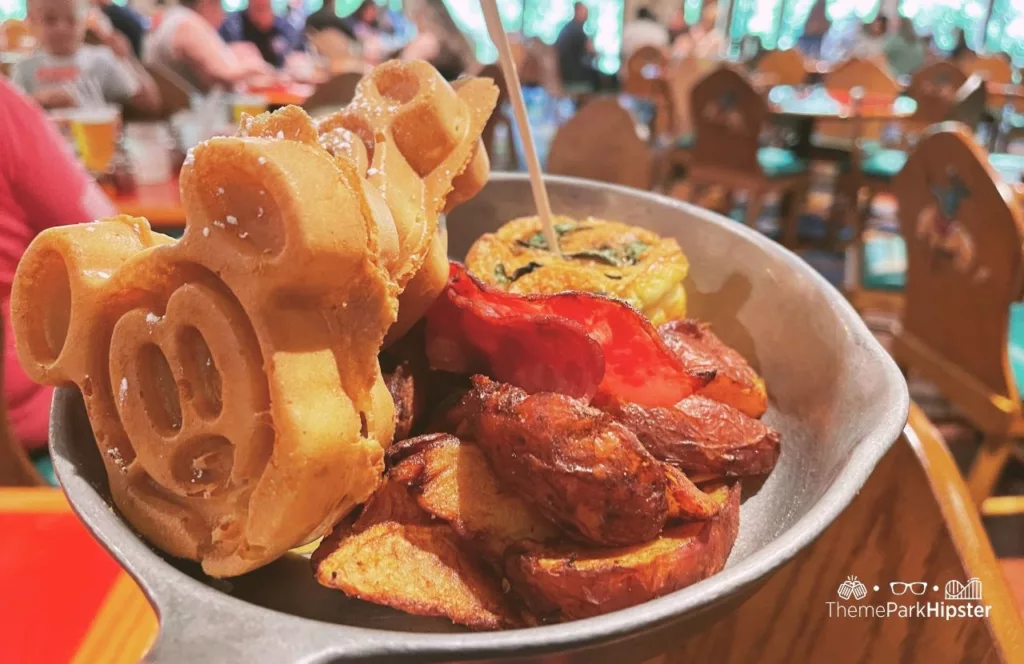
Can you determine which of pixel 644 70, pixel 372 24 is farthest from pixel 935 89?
pixel 372 24

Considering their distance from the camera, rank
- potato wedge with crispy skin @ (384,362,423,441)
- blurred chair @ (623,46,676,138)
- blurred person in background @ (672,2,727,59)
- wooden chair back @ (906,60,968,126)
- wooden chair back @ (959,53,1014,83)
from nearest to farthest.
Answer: potato wedge with crispy skin @ (384,362,423,441)
wooden chair back @ (906,60,968,126)
blurred chair @ (623,46,676,138)
wooden chair back @ (959,53,1014,83)
blurred person in background @ (672,2,727,59)

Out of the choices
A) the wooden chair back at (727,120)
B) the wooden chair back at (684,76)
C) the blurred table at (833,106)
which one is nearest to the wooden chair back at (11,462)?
the wooden chair back at (727,120)

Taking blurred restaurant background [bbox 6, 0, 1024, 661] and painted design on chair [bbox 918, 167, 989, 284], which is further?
painted design on chair [bbox 918, 167, 989, 284]

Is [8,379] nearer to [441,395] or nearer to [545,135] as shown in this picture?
[441,395]

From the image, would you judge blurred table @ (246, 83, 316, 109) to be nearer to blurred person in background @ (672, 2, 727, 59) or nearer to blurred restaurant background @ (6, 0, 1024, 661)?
blurred restaurant background @ (6, 0, 1024, 661)

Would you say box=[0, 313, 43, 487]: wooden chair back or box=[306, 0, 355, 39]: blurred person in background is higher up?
box=[306, 0, 355, 39]: blurred person in background

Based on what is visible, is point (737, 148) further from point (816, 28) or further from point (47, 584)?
point (816, 28)

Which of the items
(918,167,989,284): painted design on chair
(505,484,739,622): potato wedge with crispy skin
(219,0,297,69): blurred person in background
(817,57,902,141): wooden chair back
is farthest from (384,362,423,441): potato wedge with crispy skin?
(817,57,902,141): wooden chair back
